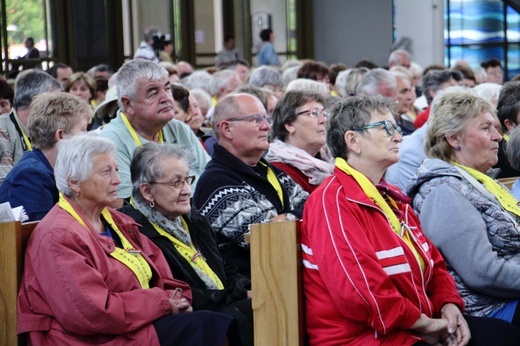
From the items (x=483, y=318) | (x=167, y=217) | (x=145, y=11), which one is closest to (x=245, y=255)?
(x=167, y=217)

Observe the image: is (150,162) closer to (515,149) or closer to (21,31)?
(515,149)

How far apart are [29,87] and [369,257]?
3366 millimetres

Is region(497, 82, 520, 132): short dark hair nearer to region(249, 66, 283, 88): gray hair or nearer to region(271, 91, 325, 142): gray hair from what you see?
region(271, 91, 325, 142): gray hair

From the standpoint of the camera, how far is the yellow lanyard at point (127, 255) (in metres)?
3.44

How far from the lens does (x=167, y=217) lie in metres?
3.92

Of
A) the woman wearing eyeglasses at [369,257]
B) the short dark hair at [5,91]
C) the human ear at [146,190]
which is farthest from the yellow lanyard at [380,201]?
the short dark hair at [5,91]

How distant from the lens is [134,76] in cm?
496

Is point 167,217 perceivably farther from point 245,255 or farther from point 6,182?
point 6,182

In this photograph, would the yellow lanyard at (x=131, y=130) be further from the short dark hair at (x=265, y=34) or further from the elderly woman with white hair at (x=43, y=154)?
the short dark hair at (x=265, y=34)

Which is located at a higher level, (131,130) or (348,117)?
(348,117)

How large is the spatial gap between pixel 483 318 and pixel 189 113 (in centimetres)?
329

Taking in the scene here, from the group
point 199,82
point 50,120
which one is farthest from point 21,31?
point 50,120

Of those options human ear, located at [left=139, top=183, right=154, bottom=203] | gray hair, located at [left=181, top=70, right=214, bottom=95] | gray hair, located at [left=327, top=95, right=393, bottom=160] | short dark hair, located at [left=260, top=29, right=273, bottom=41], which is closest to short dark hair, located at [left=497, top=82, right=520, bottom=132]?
gray hair, located at [left=327, top=95, right=393, bottom=160]

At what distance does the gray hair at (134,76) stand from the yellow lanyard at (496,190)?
1.66 metres
